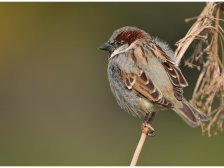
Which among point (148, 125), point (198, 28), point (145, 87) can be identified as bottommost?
point (148, 125)

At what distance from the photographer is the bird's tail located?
447 centimetres

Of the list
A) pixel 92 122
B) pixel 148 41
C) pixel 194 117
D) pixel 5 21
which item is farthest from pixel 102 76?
pixel 194 117

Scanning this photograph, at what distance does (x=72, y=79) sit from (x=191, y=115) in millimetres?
5692

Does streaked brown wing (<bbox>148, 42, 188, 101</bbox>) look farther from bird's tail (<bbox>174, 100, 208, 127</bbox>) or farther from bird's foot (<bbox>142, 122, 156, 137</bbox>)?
bird's foot (<bbox>142, 122, 156, 137</bbox>)

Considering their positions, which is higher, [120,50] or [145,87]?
[120,50]

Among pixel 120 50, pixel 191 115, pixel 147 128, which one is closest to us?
pixel 147 128

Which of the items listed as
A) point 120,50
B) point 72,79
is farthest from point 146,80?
point 72,79

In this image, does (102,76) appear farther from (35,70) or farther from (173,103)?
(173,103)

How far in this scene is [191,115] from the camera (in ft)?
14.8

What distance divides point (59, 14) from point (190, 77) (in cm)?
211

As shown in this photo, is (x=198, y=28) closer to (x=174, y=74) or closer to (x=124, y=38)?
(x=174, y=74)

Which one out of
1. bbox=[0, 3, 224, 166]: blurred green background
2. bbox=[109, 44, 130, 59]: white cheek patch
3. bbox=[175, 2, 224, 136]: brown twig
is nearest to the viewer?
bbox=[175, 2, 224, 136]: brown twig

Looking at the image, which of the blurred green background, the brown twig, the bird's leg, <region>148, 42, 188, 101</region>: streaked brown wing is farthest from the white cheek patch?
the blurred green background

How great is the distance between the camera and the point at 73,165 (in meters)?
7.80
